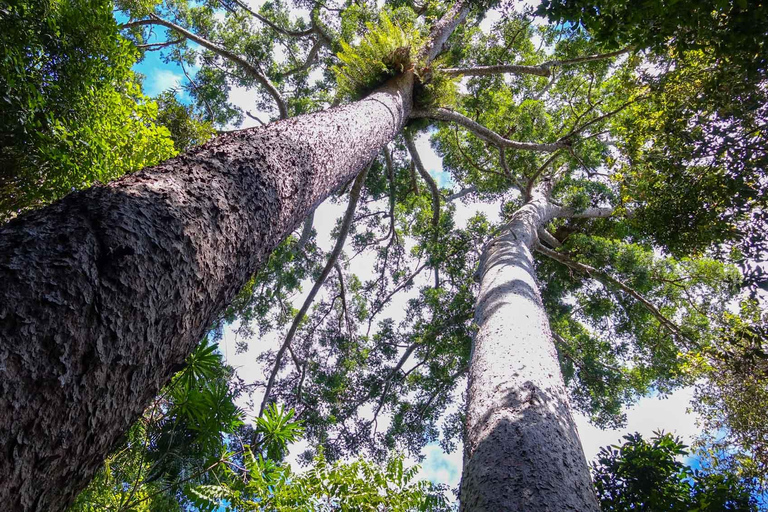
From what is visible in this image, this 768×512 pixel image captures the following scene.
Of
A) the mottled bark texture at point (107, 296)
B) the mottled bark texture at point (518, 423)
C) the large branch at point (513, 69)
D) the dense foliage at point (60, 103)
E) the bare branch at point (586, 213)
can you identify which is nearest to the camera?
the mottled bark texture at point (107, 296)

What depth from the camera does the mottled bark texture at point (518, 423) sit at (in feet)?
5.58

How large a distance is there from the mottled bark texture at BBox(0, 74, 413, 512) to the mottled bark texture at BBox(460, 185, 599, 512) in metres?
1.37

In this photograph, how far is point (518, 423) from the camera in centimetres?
207

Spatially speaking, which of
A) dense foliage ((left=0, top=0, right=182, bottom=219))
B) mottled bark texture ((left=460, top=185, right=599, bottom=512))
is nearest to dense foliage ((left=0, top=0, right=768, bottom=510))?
dense foliage ((left=0, top=0, right=182, bottom=219))

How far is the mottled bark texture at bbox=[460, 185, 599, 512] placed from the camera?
66.9 inches

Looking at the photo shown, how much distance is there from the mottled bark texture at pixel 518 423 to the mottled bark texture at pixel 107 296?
1368 millimetres

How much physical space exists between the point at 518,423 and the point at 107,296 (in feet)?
6.05

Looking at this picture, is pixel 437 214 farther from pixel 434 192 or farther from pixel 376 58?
pixel 376 58

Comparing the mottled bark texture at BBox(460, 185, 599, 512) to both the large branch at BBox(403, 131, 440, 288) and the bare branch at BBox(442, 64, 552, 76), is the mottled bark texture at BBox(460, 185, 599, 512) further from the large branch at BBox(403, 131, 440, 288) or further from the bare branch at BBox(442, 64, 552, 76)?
the large branch at BBox(403, 131, 440, 288)

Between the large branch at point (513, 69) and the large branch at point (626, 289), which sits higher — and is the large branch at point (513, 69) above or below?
above

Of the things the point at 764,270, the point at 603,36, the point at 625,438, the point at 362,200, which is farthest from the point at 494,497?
the point at 362,200

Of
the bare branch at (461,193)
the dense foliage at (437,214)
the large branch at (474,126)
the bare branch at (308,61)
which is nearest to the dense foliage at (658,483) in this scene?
the dense foliage at (437,214)

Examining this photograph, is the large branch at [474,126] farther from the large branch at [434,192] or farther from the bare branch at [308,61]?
the bare branch at [308,61]

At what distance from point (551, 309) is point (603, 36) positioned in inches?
335
